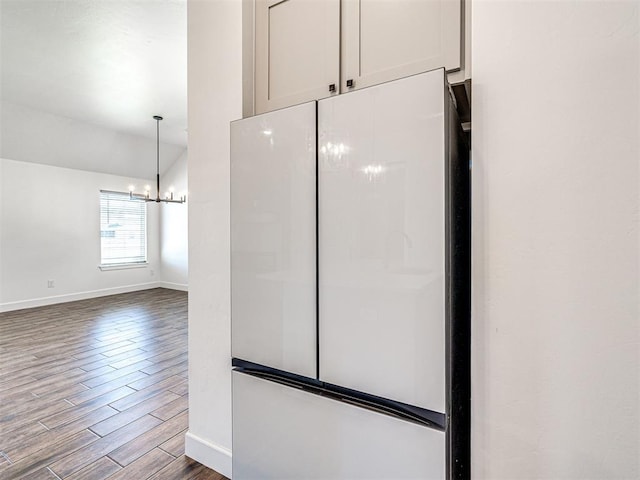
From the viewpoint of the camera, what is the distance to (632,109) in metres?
0.88

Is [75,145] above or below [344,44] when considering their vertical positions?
above

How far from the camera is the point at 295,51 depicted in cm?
150

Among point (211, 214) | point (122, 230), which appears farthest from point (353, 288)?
point (122, 230)

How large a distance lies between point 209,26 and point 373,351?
1.75 metres

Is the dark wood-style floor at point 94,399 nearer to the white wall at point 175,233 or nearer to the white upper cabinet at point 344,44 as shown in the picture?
the white upper cabinet at point 344,44

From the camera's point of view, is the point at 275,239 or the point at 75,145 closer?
the point at 275,239

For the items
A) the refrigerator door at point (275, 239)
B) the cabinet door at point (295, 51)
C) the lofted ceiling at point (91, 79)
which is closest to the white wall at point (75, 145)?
the lofted ceiling at point (91, 79)

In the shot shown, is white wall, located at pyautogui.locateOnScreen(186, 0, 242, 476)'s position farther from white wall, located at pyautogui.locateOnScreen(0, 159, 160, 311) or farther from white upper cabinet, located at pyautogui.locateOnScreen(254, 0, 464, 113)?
white wall, located at pyautogui.locateOnScreen(0, 159, 160, 311)

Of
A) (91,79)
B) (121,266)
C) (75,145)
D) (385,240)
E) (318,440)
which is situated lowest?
(318,440)

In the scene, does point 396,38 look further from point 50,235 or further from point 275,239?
point 50,235

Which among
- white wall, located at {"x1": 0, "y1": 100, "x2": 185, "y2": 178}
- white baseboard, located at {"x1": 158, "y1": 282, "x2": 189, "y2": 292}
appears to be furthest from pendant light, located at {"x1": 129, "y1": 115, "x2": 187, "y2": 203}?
white baseboard, located at {"x1": 158, "y1": 282, "x2": 189, "y2": 292}

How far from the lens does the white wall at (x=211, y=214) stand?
1.63 metres

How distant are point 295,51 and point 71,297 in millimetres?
6566

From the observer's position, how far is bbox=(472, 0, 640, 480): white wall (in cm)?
90
